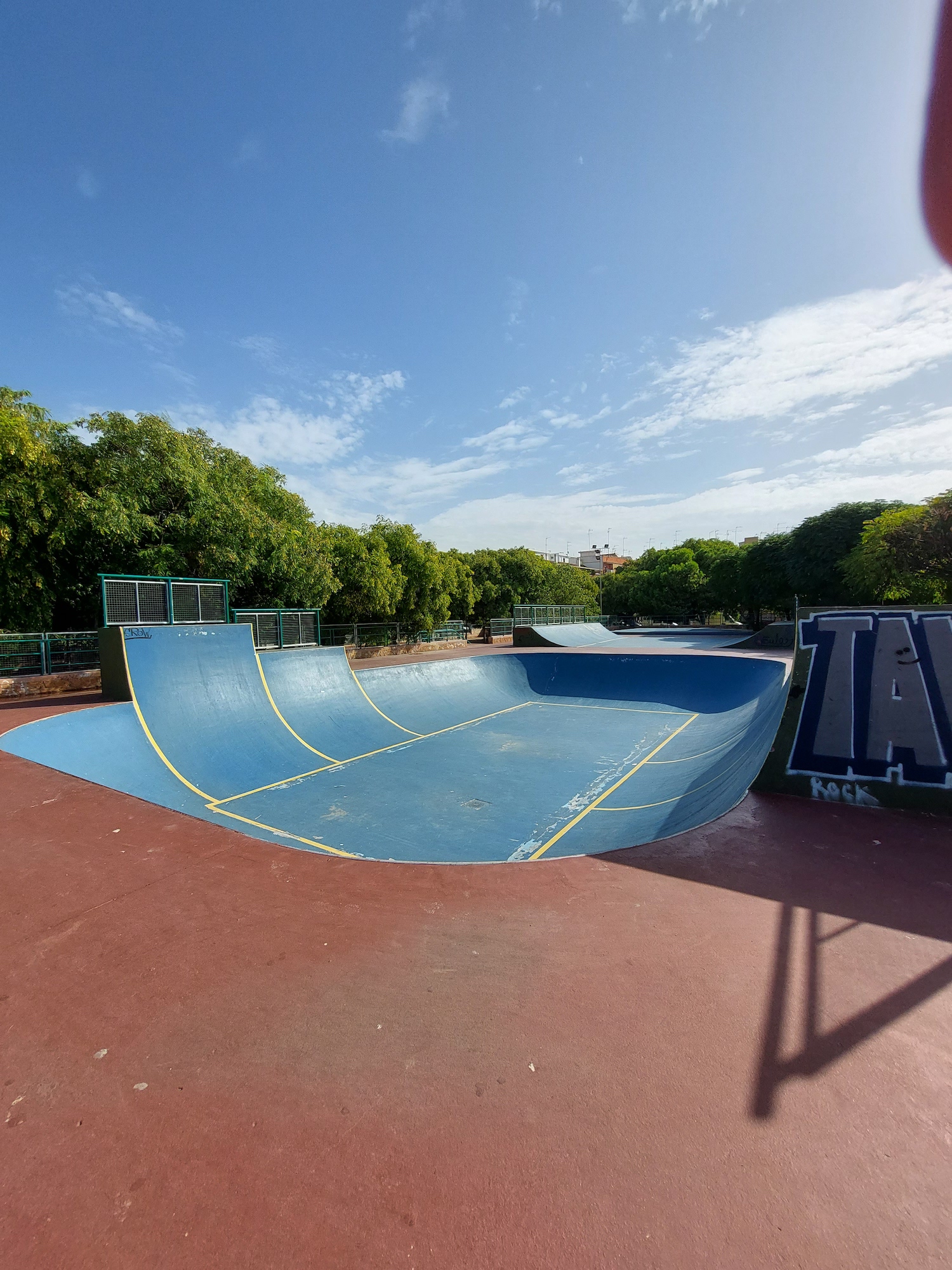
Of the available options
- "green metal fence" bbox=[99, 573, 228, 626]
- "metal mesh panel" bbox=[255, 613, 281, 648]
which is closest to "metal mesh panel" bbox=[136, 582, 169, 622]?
"green metal fence" bbox=[99, 573, 228, 626]

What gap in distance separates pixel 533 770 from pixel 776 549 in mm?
36662

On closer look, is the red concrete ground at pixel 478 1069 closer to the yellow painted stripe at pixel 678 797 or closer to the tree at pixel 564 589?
the yellow painted stripe at pixel 678 797

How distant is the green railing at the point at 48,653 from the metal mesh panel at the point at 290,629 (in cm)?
448

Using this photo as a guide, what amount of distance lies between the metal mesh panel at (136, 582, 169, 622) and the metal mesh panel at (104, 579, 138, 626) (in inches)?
4.5

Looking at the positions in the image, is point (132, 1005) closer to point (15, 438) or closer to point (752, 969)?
point (752, 969)

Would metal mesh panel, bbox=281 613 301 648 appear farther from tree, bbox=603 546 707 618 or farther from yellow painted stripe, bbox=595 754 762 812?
tree, bbox=603 546 707 618

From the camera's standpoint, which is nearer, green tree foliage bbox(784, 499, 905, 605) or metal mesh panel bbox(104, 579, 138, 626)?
metal mesh panel bbox(104, 579, 138, 626)

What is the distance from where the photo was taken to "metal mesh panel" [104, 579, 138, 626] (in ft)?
35.6

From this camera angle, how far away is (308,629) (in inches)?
668

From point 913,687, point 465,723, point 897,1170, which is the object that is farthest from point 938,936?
point 465,723

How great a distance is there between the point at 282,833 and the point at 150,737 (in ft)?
13.0
